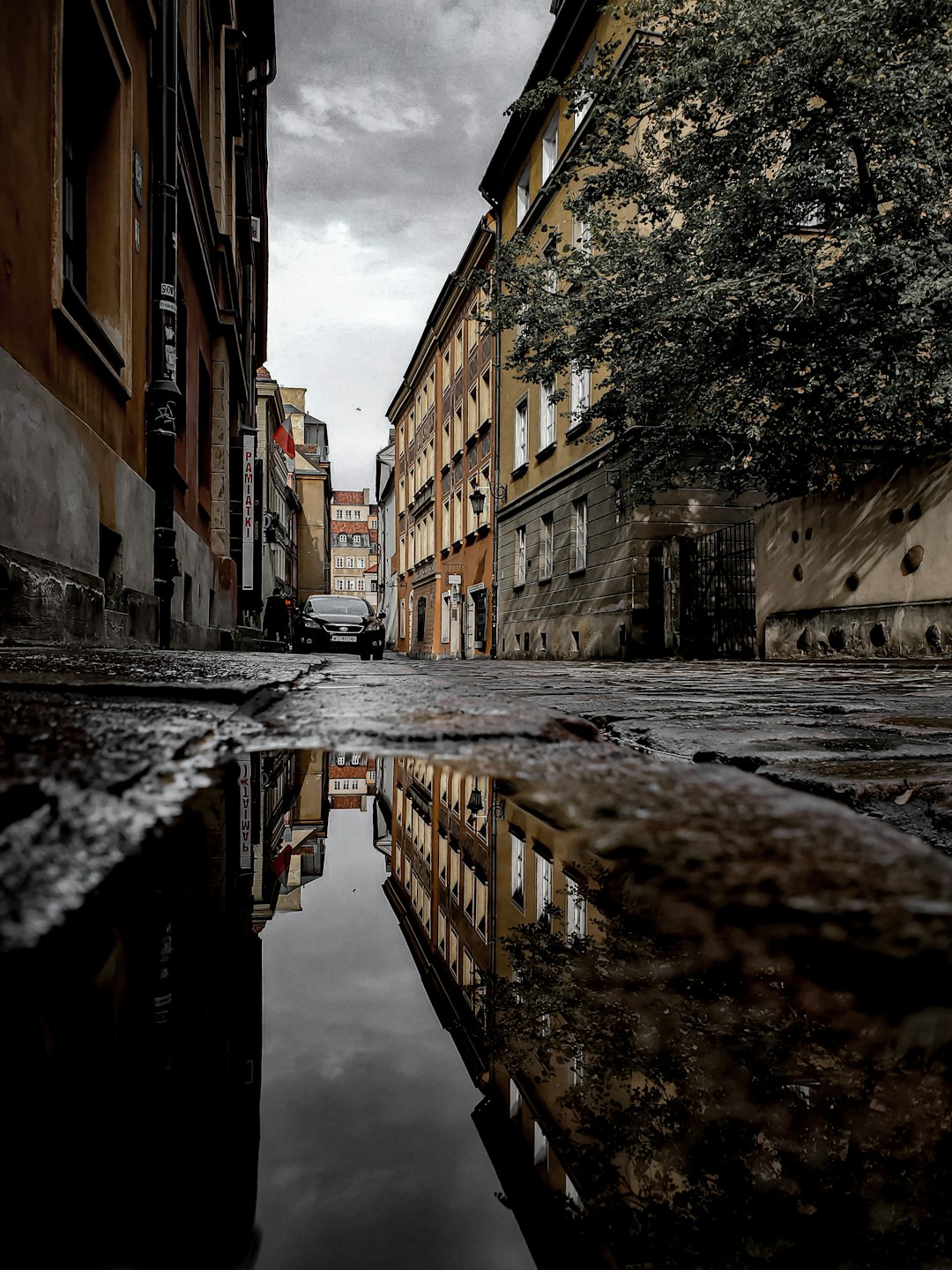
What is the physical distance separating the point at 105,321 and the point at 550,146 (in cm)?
1549

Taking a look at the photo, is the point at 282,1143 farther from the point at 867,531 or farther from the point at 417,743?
the point at 867,531

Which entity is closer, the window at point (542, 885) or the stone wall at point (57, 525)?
the window at point (542, 885)

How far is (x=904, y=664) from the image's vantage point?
723 centimetres

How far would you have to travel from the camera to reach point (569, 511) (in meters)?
17.2

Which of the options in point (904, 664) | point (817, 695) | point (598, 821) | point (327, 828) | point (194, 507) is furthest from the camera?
point (194, 507)

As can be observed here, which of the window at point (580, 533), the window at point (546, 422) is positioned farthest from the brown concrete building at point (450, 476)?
the window at point (580, 533)

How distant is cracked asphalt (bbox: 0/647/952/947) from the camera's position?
74 cm

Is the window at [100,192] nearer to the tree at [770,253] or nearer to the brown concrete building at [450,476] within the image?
the tree at [770,253]

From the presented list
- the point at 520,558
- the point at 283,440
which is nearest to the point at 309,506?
the point at 283,440

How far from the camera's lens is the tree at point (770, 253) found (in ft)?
27.2

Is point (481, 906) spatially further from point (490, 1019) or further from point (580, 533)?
point (580, 533)

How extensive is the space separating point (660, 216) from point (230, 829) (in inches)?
439

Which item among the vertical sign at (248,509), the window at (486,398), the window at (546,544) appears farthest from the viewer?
the window at (486,398)

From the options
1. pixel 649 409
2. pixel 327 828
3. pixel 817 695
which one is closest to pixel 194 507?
pixel 649 409
